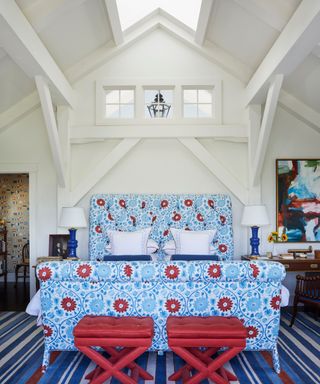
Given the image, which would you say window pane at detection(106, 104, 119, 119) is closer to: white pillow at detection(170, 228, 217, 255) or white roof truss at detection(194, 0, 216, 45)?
A: white roof truss at detection(194, 0, 216, 45)

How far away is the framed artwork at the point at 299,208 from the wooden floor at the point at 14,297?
414 centimetres

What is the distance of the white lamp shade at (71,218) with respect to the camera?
5172mm

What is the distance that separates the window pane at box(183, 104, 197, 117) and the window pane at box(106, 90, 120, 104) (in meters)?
1.12

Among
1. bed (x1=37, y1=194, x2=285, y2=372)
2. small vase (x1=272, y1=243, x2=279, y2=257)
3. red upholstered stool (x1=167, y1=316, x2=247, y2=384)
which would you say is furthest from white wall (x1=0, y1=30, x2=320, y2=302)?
red upholstered stool (x1=167, y1=316, x2=247, y2=384)

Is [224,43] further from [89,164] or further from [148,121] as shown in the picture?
[89,164]

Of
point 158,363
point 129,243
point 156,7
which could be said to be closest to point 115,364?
point 158,363

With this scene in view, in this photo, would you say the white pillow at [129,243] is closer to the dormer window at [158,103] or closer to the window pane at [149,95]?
the dormer window at [158,103]

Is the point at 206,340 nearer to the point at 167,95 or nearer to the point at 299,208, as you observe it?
the point at 299,208

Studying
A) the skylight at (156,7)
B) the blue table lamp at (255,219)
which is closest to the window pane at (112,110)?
the skylight at (156,7)

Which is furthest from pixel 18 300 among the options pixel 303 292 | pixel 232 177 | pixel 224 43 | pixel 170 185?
pixel 224 43

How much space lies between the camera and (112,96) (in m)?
6.01

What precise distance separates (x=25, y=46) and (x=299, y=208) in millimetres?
4425

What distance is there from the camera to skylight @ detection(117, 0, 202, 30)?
202 inches

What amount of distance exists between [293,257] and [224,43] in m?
3.23
